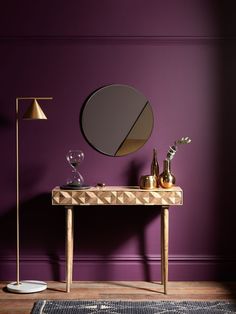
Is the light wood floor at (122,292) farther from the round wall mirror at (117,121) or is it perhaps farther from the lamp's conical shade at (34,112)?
the lamp's conical shade at (34,112)

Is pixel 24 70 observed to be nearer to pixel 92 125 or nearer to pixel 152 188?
pixel 92 125

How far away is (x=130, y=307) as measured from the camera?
162 inches

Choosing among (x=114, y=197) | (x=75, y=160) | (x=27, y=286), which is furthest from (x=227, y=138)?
(x=27, y=286)

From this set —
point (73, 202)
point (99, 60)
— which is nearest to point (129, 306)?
point (73, 202)

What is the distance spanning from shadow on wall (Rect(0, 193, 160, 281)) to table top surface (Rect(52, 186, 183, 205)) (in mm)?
482

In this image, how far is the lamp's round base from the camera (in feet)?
14.9

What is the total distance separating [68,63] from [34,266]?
70.8 inches

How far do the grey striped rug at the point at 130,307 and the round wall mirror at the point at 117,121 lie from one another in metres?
1.38

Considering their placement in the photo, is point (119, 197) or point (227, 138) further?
point (227, 138)

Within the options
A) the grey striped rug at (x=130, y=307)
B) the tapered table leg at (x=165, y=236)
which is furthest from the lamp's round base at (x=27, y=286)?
the tapered table leg at (x=165, y=236)

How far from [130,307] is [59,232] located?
116cm

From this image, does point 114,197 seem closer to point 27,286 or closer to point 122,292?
point 122,292

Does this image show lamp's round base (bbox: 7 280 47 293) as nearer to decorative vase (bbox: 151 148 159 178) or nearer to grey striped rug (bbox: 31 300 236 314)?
grey striped rug (bbox: 31 300 236 314)

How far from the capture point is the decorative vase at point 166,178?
15.4 feet
